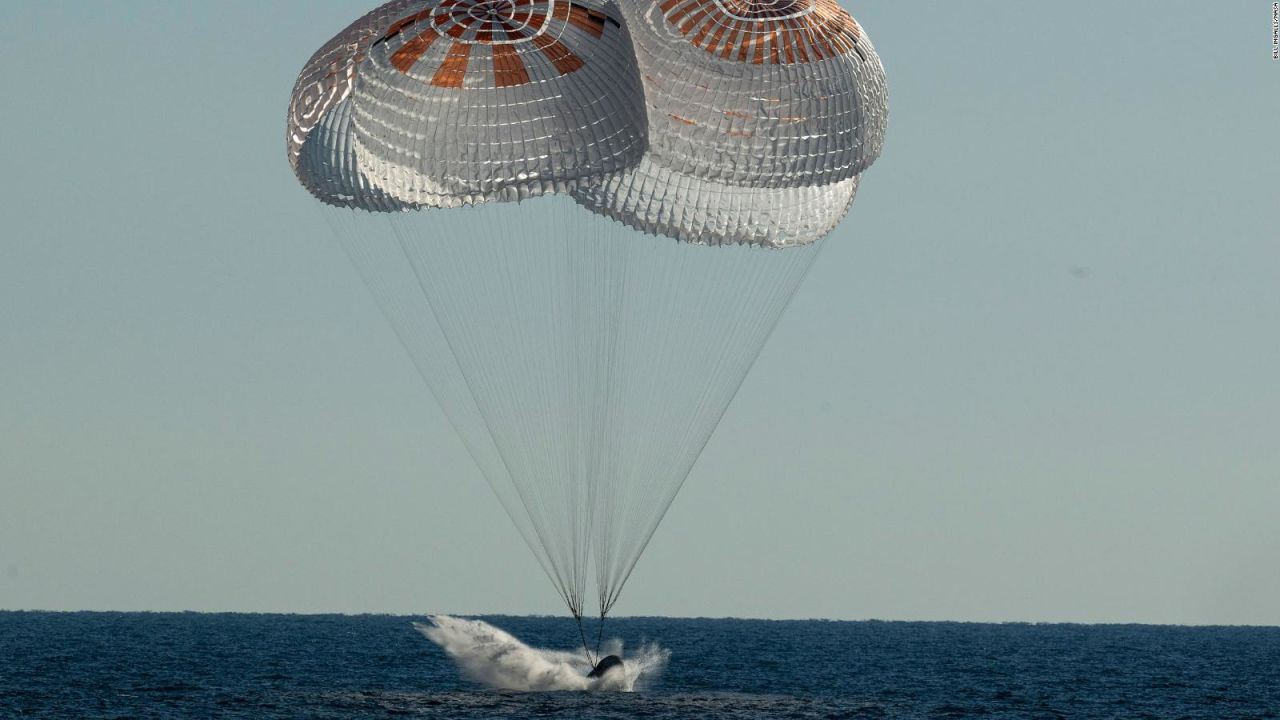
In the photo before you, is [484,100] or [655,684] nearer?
[484,100]

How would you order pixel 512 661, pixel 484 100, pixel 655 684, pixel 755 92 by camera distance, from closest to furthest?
pixel 484 100, pixel 755 92, pixel 512 661, pixel 655 684

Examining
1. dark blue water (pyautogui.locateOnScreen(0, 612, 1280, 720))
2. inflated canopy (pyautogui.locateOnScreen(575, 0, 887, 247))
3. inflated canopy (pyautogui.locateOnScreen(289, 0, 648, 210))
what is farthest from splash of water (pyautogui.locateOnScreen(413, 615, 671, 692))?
inflated canopy (pyautogui.locateOnScreen(575, 0, 887, 247))

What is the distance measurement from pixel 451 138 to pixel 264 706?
16.8 meters

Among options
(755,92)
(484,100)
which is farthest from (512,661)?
(755,92)

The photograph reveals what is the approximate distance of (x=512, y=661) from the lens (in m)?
38.0

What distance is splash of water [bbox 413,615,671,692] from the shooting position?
119 ft

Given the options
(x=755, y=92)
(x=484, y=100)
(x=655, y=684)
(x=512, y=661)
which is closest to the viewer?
(x=484, y=100)

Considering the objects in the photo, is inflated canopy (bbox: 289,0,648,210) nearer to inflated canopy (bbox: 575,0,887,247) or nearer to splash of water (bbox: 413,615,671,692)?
inflated canopy (bbox: 575,0,887,247)

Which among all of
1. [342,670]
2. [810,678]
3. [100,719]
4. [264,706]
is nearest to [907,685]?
[810,678]

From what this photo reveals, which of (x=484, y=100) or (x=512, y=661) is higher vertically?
(x=484, y=100)

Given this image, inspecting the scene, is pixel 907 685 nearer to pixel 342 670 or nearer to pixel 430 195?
pixel 342 670

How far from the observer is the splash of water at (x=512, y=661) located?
3638 centimetres

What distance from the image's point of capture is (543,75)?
89.2 feet

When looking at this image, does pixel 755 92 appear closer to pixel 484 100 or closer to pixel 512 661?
pixel 484 100
